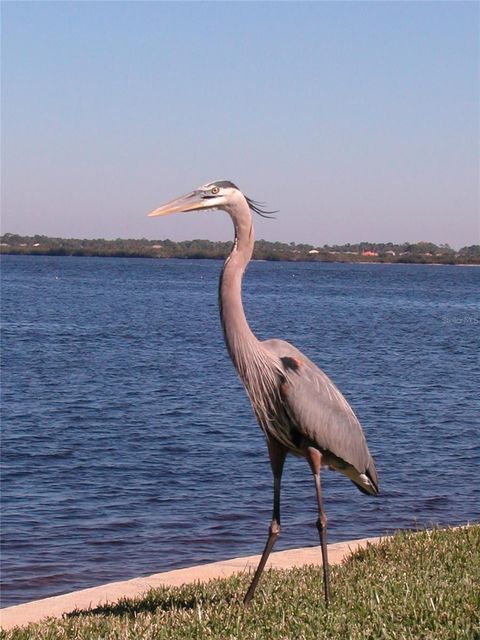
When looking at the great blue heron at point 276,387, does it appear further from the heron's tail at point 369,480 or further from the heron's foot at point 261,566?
the heron's tail at point 369,480

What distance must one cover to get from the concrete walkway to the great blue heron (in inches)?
78.3

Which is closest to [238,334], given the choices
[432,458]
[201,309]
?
[432,458]

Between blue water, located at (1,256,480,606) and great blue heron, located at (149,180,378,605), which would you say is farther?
blue water, located at (1,256,480,606)

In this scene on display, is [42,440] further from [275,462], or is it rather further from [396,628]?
[396,628]

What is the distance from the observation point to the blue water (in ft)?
43.0

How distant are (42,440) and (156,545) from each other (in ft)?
23.9

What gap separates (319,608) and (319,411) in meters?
1.17

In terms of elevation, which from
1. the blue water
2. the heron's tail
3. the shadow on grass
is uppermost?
the heron's tail

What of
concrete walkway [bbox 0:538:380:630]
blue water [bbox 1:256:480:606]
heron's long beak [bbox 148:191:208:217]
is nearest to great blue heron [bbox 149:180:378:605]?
heron's long beak [bbox 148:191:208:217]

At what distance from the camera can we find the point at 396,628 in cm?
534

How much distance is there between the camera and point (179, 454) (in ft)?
61.2

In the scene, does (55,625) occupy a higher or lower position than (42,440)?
higher

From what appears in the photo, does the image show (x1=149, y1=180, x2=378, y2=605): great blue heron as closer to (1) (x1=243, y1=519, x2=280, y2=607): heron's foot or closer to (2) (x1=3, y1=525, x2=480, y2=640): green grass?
(1) (x1=243, y1=519, x2=280, y2=607): heron's foot

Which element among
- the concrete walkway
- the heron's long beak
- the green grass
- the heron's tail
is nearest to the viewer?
the green grass
